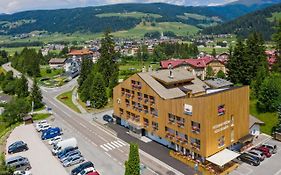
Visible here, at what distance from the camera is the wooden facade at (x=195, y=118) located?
141 feet

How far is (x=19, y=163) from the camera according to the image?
44844mm

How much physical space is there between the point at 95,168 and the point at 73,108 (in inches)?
1469

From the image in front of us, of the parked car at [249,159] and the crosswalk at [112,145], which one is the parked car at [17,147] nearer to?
the crosswalk at [112,145]

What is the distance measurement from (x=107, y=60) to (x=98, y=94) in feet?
69.3

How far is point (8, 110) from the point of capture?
68312 millimetres

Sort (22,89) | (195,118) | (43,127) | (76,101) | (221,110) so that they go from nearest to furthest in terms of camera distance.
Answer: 1. (195,118)
2. (221,110)
3. (43,127)
4. (76,101)
5. (22,89)

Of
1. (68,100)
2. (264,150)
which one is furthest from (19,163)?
(68,100)

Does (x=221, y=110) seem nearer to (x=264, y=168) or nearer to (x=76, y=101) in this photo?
(x=264, y=168)

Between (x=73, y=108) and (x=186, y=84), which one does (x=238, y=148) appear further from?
(x=73, y=108)

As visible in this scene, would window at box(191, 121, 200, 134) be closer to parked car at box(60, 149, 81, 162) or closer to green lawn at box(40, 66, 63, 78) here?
parked car at box(60, 149, 81, 162)

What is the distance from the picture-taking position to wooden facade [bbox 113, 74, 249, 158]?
141 ft

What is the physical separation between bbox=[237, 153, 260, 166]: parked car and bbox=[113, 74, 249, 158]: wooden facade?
2.58 meters

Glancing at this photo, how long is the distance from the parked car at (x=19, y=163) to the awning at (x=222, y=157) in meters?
26.0

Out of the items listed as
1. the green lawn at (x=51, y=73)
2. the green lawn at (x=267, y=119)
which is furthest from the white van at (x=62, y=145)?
the green lawn at (x=51, y=73)
